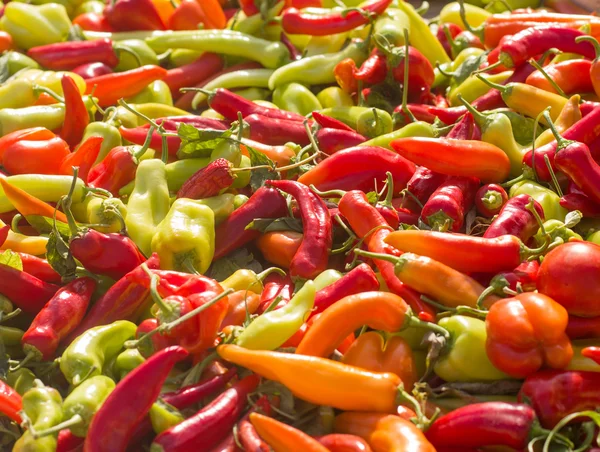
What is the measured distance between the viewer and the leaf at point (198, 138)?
354cm

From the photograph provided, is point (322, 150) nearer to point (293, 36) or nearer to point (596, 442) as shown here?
point (293, 36)

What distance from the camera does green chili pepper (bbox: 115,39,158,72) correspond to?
4863 mm

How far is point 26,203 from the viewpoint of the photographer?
3.29 metres

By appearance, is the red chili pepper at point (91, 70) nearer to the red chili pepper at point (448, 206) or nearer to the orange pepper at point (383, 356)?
the red chili pepper at point (448, 206)

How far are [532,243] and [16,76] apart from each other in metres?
3.08

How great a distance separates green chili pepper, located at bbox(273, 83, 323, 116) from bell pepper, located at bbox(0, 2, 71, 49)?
167cm

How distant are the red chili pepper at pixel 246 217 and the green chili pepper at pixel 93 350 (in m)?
0.58

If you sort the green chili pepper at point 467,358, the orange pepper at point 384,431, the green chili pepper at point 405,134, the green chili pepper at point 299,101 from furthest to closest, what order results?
1. the green chili pepper at point 299,101
2. the green chili pepper at point 405,134
3. the green chili pepper at point 467,358
4. the orange pepper at point 384,431

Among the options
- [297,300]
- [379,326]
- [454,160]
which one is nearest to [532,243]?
[454,160]

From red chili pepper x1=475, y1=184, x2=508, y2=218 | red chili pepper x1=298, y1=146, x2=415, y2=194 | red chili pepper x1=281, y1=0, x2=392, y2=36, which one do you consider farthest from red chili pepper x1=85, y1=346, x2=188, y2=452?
red chili pepper x1=281, y1=0, x2=392, y2=36

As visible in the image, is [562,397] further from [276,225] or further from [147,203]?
[147,203]

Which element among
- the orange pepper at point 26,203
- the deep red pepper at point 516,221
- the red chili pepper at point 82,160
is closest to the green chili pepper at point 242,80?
the red chili pepper at point 82,160

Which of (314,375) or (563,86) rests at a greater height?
(563,86)

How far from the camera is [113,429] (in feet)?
7.58
